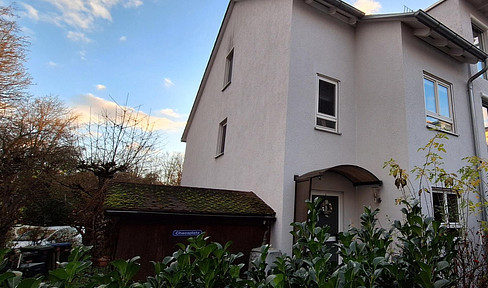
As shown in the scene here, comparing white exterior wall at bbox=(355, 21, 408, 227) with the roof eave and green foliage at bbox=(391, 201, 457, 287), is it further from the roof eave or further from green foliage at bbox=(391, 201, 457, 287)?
green foliage at bbox=(391, 201, 457, 287)

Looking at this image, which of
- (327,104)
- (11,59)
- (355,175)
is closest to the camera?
(355,175)

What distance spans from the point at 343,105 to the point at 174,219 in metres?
5.47

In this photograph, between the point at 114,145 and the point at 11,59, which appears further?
the point at 114,145

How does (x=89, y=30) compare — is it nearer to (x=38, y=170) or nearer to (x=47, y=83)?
(x=47, y=83)

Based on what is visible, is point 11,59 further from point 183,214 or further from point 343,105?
point 343,105

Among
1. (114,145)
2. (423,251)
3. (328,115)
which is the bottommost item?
(423,251)

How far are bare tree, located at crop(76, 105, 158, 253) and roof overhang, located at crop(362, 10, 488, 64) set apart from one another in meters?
11.5

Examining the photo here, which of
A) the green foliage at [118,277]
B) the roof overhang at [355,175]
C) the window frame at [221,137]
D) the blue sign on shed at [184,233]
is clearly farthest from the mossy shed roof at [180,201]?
the window frame at [221,137]

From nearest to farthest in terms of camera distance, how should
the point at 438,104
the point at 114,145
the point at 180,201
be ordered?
the point at 180,201
the point at 438,104
the point at 114,145

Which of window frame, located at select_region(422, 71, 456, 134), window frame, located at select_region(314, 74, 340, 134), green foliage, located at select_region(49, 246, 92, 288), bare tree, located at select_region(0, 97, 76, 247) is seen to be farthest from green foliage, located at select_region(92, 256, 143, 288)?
bare tree, located at select_region(0, 97, 76, 247)

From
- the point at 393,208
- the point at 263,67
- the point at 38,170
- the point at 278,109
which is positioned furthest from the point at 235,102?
the point at 38,170

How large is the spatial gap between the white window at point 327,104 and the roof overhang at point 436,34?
7.65ft

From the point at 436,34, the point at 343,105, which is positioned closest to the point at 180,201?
the point at 343,105

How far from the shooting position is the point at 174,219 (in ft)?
18.3
